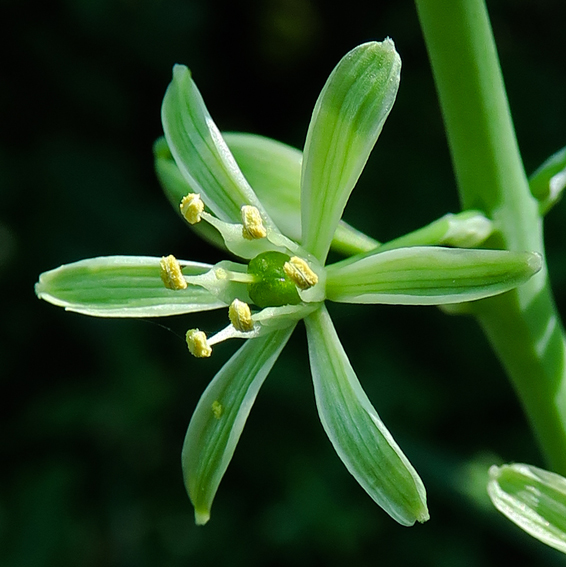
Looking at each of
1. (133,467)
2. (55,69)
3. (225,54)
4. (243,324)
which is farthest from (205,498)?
(225,54)

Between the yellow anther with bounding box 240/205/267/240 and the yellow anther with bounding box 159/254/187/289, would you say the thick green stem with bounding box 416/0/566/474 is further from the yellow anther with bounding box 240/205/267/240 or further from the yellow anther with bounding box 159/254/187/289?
the yellow anther with bounding box 159/254/187/289

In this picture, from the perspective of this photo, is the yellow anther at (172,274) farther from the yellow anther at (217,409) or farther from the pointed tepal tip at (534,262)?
the pointed tepal tip at (534,262)

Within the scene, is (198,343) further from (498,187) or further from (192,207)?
(498,187)

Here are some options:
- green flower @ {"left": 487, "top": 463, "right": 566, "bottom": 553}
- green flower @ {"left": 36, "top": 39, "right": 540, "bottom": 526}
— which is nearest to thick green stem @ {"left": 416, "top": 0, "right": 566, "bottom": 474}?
green flower @ {"left": 36, "top": 39, "right": 540, "bottom": 526}

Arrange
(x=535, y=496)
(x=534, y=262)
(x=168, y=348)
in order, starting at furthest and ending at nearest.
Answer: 1. (x=168, y=348)
2. (x=535, y=496)
3. (x=534, y=262)

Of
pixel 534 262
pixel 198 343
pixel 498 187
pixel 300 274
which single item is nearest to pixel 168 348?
pixel 198 343

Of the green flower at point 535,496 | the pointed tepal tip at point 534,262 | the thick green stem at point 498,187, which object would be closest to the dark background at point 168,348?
the thick green stem at point 498,187

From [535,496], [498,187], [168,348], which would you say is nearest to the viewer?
[535,496]

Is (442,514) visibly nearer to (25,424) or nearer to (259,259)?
(25,424)
